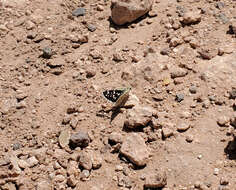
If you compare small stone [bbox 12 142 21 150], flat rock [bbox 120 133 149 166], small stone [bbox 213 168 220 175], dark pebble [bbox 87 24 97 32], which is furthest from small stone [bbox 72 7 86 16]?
small stone [bbox 213 168 220 175]

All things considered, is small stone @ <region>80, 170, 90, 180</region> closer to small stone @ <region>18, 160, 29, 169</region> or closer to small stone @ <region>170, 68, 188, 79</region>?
small stone @ <region>18, 160, 29, 169</region>

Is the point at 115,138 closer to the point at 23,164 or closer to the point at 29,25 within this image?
the point at 23,164

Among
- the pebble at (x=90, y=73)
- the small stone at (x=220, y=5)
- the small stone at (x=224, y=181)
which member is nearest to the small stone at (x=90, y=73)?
the pebble at (x=90, y=73)

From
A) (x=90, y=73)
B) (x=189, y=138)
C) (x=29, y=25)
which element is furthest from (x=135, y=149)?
(x=29, y=25)

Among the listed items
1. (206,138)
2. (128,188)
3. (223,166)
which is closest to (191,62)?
(206,138)

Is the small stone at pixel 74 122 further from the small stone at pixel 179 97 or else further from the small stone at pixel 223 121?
the small stone at pixel 223 121

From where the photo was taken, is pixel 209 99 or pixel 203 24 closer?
pixel 209 99

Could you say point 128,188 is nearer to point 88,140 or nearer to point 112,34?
point 88,140
